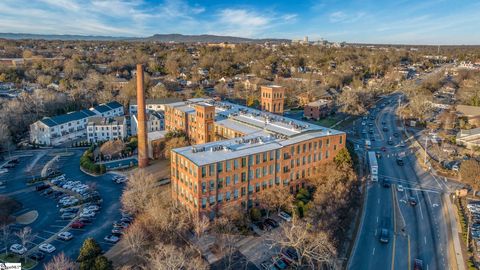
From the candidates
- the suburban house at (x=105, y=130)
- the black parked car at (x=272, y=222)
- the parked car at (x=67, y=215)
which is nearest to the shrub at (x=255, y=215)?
the black parked car at (x=272, y=222)

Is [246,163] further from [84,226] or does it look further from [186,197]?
[84,226]

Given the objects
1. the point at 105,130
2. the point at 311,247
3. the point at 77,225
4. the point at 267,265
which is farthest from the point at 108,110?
the point at 311,247

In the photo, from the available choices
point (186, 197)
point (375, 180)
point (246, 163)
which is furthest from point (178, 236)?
point (375, 180)

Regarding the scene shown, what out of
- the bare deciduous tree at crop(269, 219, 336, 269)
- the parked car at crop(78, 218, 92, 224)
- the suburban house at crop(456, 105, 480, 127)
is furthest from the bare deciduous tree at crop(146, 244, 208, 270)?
the suburban house at crop(456, 105, 480, 127)

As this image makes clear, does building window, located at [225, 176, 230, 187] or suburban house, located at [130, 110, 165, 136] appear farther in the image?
suburban house, located at [130, 110, 165, 136]

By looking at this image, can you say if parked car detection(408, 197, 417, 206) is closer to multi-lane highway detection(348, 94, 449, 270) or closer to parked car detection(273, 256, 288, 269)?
multi-lane highway detection(348, 94, 449, 270)

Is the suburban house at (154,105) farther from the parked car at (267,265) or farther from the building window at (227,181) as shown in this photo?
the parked car at (267,265)
